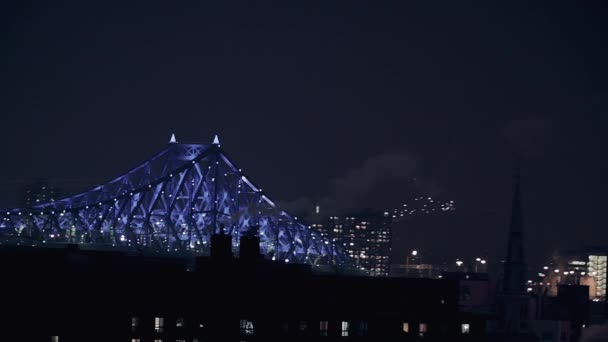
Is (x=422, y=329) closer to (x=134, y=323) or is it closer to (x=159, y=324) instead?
(x=159, y=324)

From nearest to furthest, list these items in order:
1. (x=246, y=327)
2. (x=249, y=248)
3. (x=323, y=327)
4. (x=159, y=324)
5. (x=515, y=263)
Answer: (x=159, y=324)
(x=246, y=327)
(x=323, y=327)
(x=249, y=248)
(x=515, y=263)

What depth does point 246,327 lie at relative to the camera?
4628cm

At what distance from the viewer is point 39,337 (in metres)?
41.9

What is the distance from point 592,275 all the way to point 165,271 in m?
105

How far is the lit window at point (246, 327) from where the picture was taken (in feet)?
151

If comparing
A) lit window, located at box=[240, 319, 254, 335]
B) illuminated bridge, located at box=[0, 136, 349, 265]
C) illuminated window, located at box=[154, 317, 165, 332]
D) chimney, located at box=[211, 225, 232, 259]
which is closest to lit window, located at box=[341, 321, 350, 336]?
lit window, located at box=[240, 319, 254, 335]

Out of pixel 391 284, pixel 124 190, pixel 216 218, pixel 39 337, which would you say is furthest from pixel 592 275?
pixel 39 337

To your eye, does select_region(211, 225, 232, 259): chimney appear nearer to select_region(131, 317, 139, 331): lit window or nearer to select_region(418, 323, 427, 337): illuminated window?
select_region(131, 317, 139, 331): lit window

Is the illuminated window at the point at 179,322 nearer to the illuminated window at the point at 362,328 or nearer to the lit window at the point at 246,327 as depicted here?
the lit window at the point at 246,327

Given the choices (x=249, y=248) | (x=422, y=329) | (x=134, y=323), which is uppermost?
(x=249, y=248)

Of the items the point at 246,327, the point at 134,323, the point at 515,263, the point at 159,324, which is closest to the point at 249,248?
the point at 246,327

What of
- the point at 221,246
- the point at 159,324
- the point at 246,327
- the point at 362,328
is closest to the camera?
the point at 159,324

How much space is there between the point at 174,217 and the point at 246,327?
116740 mm

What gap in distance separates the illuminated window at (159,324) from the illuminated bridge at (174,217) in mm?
86597
